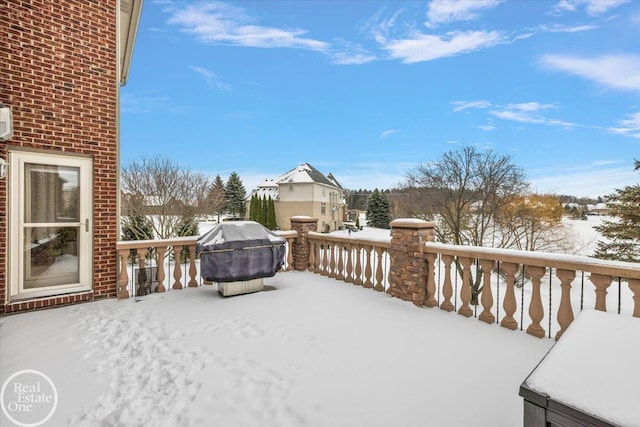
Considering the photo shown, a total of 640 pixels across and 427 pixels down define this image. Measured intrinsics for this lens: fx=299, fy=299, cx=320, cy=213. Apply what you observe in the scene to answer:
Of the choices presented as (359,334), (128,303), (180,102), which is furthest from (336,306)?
(180,102)

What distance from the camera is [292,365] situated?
8.52 feet

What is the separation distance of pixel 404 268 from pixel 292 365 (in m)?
2.27

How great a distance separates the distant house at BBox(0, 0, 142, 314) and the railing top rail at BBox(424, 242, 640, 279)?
4925 mm

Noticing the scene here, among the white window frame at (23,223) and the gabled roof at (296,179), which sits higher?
the gabled roof at (296,179)

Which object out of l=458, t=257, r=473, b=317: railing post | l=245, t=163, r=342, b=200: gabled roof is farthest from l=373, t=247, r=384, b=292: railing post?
l=245, t=163, r=342, b=200: gabled roof

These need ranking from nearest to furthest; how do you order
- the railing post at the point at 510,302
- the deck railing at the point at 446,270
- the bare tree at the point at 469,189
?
1. the deck railing at the point at 446,270
2. the railing post at the point at 510,302
3. the bare tree at the point at 469,189

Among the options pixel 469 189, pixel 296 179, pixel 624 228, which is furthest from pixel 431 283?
pixel 296 179

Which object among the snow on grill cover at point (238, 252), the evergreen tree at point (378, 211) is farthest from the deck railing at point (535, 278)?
the evergreen tree at point (378, 211)

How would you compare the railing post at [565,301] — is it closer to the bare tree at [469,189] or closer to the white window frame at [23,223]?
the white window frame at [23,223]

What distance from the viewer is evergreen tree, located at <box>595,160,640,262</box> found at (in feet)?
44.2

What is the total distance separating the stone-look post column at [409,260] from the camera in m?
4.12

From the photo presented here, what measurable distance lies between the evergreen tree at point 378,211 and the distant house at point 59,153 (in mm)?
42616

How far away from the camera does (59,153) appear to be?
419cm

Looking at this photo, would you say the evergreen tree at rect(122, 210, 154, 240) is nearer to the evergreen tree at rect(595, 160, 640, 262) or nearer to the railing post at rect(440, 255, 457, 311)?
the railing post at rect(440, 255, 457, 311)
